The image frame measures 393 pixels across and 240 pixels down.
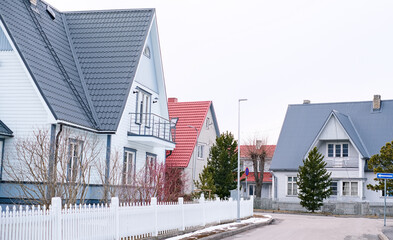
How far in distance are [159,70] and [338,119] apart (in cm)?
2319

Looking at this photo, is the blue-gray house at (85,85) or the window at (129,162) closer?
the blue-gray house at (85,85)

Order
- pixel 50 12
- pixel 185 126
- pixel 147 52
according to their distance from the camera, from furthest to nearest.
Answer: pixel 185 126, pixel 147 52, pixel 50 12

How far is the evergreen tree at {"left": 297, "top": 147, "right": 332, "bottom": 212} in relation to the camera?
4284cm

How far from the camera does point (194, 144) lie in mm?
42781

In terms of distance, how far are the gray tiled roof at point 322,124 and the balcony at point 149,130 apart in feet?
75.9

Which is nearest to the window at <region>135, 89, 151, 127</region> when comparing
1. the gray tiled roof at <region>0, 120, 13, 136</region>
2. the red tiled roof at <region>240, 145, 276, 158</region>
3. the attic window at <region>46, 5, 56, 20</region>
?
the attic window at <region>46, 5, 56, 20</region>

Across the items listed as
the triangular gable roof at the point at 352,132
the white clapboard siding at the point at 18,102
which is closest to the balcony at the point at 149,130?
the white clapboard siding at the point at 18,102

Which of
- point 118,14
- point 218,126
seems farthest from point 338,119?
point 118,14

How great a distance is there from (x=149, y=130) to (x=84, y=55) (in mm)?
5036

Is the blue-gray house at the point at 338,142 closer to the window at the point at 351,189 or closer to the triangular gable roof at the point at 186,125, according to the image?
the window at the point at 351,189

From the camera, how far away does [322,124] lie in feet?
168

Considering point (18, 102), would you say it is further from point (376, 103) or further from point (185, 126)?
point (376, 103)

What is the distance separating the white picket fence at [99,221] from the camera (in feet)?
35.4

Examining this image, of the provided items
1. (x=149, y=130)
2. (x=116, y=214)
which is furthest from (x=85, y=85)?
(x=116, y=214)
